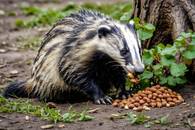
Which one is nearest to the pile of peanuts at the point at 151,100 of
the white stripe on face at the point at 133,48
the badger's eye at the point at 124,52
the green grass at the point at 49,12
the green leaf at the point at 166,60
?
the green leaf at the point at 166,60

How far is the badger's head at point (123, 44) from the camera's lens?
6.74m

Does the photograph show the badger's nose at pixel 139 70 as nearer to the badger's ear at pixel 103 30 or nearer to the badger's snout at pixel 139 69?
the badger's snout at pixel 139 69

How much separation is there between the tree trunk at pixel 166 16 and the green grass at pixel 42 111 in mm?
1530

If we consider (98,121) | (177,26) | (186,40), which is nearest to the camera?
(98,121)

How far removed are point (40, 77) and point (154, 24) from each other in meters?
1.47

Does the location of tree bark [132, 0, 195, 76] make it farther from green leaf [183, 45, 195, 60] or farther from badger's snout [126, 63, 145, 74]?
badger's snout [126, 63, 145, 74]

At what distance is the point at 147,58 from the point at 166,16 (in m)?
0.69

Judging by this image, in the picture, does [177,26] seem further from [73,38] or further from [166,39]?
[73,38]

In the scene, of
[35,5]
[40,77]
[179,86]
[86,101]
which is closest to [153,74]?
[179,86]

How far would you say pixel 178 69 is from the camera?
697cm

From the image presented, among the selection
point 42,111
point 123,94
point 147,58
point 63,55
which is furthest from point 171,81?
point 42,111

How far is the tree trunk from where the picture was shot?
24.4 feet

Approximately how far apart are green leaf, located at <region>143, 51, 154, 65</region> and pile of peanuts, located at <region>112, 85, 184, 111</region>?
0.28 m

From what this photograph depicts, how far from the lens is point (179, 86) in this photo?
7.32 meters
